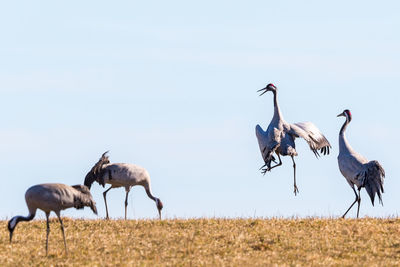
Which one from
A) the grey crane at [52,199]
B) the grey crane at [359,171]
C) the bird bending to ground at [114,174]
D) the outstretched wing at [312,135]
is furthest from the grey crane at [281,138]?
the grey crane at [52,199]

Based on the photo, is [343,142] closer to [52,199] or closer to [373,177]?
[373,177]

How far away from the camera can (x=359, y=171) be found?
1925 centimetres

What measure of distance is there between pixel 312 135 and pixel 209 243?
841cm

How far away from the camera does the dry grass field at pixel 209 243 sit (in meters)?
13.2

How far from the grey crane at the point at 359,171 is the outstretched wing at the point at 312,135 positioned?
4.32 ft

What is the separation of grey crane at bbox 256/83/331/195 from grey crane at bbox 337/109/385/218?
1379mm

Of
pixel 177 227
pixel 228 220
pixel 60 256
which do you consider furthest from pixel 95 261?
pixel 228 220

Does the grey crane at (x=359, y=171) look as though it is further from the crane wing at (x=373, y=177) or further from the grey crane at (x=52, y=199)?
the grey crane at (x=52, y=199)

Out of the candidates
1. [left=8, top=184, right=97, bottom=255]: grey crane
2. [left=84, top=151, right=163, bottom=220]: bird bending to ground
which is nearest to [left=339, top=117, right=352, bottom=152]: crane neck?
[left=84, top=151, right=163, bottom=220]: bird bending to ground

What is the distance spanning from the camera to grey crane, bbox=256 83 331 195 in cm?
2081

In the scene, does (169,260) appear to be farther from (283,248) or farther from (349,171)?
(349,171)

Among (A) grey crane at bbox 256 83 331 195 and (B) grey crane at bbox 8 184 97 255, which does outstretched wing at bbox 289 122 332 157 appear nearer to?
(A) grey crane at bbox 256 83 331 195

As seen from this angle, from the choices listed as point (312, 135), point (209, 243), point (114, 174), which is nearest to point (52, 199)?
point (209, 243)

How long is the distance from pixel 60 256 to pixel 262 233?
425 cm
